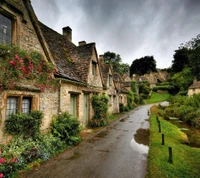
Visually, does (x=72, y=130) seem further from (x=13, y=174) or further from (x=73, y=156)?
(x=13, y=174)

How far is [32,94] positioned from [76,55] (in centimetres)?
761


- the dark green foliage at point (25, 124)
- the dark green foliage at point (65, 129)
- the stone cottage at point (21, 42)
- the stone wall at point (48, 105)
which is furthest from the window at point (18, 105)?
the dark green foliage at point (65, 129)

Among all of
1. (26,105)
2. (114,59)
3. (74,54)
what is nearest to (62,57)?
(74,54)

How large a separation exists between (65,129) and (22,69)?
149 inches

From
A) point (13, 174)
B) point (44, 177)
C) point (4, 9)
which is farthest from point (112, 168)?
point (4, 9)

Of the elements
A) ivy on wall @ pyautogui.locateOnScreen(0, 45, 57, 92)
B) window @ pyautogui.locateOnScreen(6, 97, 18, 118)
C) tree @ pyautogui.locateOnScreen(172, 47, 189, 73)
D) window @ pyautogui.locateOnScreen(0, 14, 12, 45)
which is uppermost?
tree @ pyautogui.locateOnScreen(172, 47, 189, 73)

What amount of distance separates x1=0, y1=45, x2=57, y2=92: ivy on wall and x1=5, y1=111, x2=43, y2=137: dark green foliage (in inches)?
50.1

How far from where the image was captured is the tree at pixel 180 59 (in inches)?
2104

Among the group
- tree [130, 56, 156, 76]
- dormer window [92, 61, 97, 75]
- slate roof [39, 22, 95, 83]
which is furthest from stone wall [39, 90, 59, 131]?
tree [130, 56, 156, 76]

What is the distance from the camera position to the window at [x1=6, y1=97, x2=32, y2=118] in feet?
18.4

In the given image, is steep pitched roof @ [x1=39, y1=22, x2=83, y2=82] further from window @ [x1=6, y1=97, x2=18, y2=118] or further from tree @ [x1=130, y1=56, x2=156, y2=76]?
tree @ [x1=130, y1=56, x2=156, y2=76]

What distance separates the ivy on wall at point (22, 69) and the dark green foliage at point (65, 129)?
6.57ft

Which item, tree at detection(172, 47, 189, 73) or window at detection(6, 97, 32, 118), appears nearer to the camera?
window at detection(6, 97, 32, 118)

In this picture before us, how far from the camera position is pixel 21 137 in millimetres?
5586
